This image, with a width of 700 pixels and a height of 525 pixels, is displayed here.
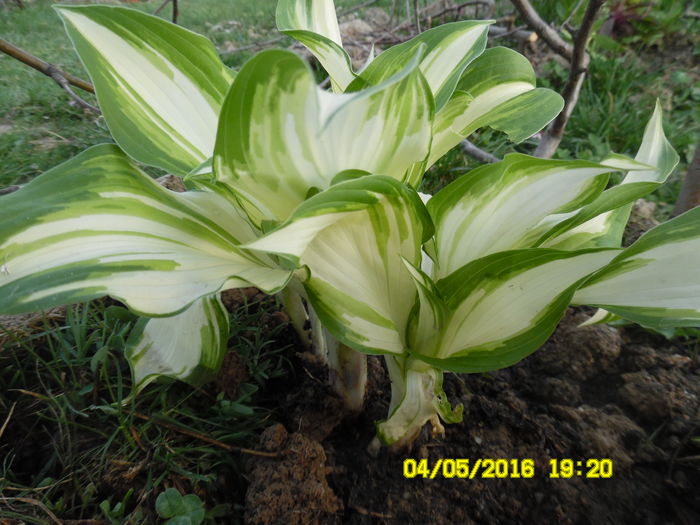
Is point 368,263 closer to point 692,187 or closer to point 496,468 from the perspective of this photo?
point 496,468

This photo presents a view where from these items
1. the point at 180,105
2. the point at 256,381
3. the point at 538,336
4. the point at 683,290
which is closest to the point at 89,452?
the point at 256,381

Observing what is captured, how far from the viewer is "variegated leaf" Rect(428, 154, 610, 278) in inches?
17.8

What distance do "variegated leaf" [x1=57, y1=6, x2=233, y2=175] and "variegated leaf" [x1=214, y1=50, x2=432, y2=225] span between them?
13 cm

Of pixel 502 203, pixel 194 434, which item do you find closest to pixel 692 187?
pixel 502 203

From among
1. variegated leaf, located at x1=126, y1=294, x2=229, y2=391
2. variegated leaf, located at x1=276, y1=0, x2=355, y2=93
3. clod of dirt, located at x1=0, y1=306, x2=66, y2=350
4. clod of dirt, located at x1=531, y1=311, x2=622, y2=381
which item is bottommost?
clod of dirt, located at x1=531, y1=311, x2=622, y2=381

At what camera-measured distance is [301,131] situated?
1.21ft

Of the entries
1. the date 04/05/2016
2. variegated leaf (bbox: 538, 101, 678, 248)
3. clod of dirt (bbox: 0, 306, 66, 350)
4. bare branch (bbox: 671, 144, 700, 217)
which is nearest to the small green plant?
the date 04/05/2016

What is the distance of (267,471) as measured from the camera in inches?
22.8

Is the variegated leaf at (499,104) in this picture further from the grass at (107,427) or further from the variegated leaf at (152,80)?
the grass at (107,427)

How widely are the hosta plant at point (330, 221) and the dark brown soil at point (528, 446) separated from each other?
0.08m

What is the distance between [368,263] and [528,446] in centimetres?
39

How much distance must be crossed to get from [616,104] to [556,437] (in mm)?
1467

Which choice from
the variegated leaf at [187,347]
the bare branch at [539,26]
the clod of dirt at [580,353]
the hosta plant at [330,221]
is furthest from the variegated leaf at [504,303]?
the bare branch at [539,26]

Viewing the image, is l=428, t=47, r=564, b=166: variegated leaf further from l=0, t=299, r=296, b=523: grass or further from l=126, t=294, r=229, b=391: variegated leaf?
l=0, t=299, r=296, b=523: grass
